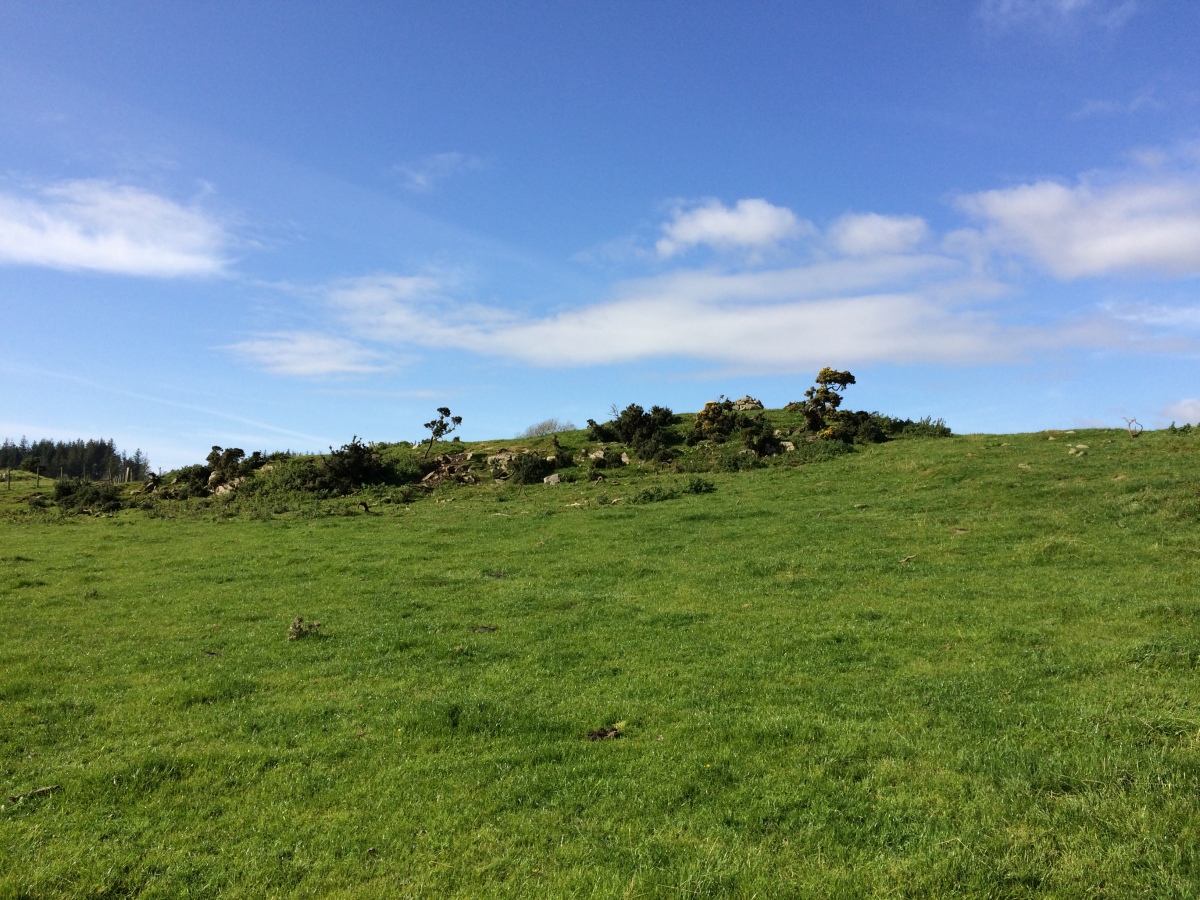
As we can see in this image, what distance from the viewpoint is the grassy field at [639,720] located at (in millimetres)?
8125

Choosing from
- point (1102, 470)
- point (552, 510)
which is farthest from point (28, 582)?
point (1102, 470)

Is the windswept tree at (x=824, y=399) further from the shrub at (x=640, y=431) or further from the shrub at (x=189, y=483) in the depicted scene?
the shrub at (x=189, y=483)

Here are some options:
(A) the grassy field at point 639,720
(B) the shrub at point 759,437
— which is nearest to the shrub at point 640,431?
(B) the shrub at point 759,437

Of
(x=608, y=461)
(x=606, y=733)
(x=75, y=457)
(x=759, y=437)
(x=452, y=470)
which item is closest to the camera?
(x=606, y=733)

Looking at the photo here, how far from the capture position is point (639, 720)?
12258 mm

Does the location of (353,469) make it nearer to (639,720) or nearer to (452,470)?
(452,470)

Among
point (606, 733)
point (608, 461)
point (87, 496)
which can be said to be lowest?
point (606, 733)

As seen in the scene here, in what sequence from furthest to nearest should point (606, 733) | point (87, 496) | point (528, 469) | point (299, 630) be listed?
point (87, 496)
point (528, 469)
point (299, 630)
point (606, 733)

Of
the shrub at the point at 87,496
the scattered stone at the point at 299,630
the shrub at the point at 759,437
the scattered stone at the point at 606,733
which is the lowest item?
the scattered stone at the point at 606,733

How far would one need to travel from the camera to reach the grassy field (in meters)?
8.12

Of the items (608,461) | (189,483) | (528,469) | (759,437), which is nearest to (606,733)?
(528,469)

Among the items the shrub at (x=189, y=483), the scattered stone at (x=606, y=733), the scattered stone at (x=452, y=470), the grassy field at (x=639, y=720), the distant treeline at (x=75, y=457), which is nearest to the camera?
the grassy field at (x=639, y=720)

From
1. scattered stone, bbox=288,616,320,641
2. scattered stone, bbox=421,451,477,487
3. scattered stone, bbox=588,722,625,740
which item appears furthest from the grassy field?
scattered stone, bbox=421,451,477,487

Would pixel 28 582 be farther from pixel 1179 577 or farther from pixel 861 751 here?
pixel 1179 577
